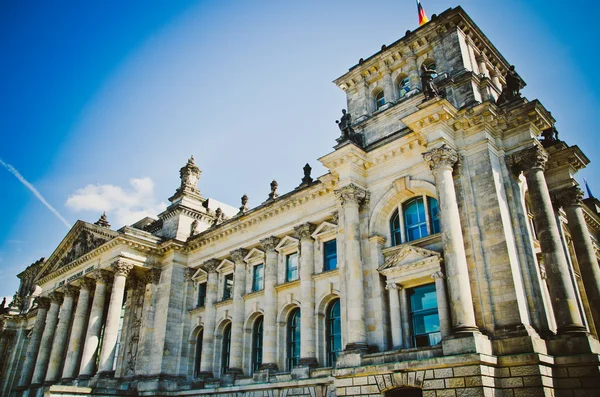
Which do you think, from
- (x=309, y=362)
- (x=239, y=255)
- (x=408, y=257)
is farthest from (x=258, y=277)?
(x=408, y=257)

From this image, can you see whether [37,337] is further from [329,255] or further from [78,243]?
[329,255]

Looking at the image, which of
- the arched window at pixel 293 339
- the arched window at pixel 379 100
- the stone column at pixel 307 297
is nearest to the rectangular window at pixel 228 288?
the arched window at pixel 293 339

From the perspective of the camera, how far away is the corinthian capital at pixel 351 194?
21.6 meters

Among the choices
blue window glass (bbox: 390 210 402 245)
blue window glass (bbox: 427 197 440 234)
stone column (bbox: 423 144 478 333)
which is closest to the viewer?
stone column (bbox: 423 144 478 333)

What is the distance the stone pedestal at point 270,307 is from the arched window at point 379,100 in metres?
9.50

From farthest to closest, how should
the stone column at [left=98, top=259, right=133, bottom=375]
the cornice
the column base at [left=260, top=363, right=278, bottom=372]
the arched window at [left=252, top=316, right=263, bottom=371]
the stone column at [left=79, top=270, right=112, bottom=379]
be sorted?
the stone column at [left=79, top=270, right=112, bottom=379], the stone column at [left=98, top=259, right=133, bottom=375], the arched window at [left=252, top=316, right=263, bottom=371], the cornice, the column base at [left=260, top=363, right=278, bottom=372]

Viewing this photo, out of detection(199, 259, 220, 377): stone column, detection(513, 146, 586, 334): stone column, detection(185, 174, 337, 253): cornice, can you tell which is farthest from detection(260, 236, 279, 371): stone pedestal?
detection(513, 146, 586, 334): stone column

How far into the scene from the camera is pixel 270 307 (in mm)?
26094

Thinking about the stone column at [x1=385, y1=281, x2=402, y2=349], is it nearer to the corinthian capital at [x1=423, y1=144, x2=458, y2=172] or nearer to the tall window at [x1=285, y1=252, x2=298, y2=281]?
the corinthian capital at [x1=423, y1=144, x2=458, y2=172]

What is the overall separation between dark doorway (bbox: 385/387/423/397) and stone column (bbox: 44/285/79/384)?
85.3 ft

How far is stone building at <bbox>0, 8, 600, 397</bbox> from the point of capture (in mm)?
16562

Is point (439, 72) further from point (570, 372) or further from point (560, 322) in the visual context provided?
point (570, 372)

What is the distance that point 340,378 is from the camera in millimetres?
18594

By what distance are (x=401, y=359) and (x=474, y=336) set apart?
304 centimetres
